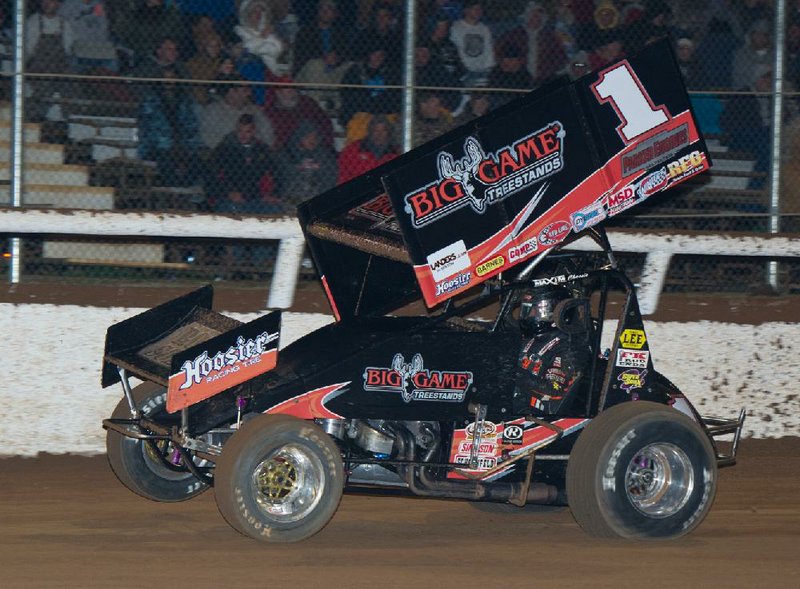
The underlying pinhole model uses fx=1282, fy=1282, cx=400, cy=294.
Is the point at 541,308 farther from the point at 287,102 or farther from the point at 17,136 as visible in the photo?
the point at 17,136

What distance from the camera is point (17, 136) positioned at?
794 centimetres

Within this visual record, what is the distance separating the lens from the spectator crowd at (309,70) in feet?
27.2

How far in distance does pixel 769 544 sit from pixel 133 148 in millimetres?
4742

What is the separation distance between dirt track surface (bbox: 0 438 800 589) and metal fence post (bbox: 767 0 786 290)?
215 cm

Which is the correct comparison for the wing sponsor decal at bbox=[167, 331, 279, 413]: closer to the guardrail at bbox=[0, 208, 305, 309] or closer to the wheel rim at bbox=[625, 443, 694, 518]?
the wheel rim at bbox=[625, 443, 694, 518]

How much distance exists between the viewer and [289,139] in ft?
27.7

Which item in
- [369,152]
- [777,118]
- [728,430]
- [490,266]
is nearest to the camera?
[490,266]

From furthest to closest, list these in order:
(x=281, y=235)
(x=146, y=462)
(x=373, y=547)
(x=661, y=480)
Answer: (x=281, y=235) < (x=146, y=462) < (x=661, y=480) < (x=373, y=547)

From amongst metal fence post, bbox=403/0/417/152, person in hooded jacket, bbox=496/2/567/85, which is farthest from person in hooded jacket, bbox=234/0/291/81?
person in hooded jacket, bbox=496/2/567/85

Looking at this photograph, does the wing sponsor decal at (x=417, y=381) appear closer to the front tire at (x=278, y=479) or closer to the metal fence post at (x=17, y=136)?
the front tire at (x=278, y=479)

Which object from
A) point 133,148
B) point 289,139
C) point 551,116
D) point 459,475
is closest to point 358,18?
point 289,139

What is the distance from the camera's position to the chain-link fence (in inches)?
323

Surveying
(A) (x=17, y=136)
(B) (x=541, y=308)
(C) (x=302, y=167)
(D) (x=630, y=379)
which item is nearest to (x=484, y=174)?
(B) (x=541, y=308)

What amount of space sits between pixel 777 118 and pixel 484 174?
3.42 meters
